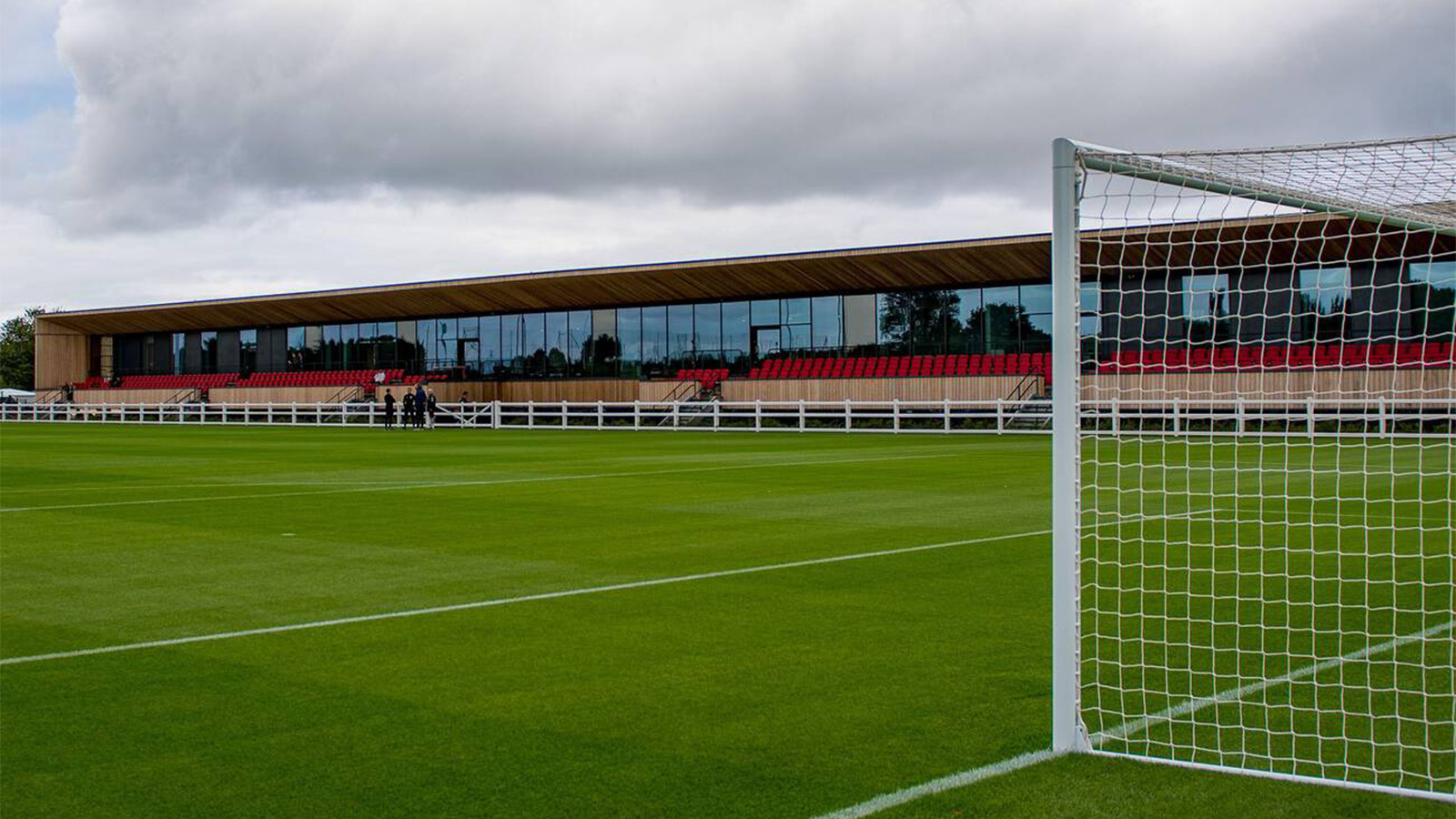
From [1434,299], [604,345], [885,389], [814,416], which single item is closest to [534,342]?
[604,345]

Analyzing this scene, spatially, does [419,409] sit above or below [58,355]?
below

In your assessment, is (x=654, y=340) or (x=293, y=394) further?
(x=293, y=394)

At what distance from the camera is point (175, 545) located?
11.0 metres

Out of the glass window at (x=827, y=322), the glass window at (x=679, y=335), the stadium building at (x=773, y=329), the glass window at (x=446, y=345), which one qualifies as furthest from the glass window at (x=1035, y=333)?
the glass window at (x=446, y=345)

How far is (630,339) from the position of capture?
5422 centimetres

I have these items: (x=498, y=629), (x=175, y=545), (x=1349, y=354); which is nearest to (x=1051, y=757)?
(x=498, y=629)

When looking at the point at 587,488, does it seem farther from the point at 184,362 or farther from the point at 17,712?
the point at 184,362

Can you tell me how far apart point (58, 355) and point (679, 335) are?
36.5 meters

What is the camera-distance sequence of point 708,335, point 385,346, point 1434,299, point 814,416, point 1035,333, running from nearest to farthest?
point 1434,299 < point 814,416 < point 1035,333 < point 708,335 < point 385,346

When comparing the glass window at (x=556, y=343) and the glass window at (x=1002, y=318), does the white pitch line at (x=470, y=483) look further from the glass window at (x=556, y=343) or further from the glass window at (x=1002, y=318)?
the glass window at (x=556, y=343)

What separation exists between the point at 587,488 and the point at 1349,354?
89.2 ft

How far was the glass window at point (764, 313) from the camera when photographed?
50406 millimetres

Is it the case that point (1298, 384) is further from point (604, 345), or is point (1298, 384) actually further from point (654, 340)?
point (604, 345)

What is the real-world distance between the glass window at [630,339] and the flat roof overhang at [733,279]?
0.83m
